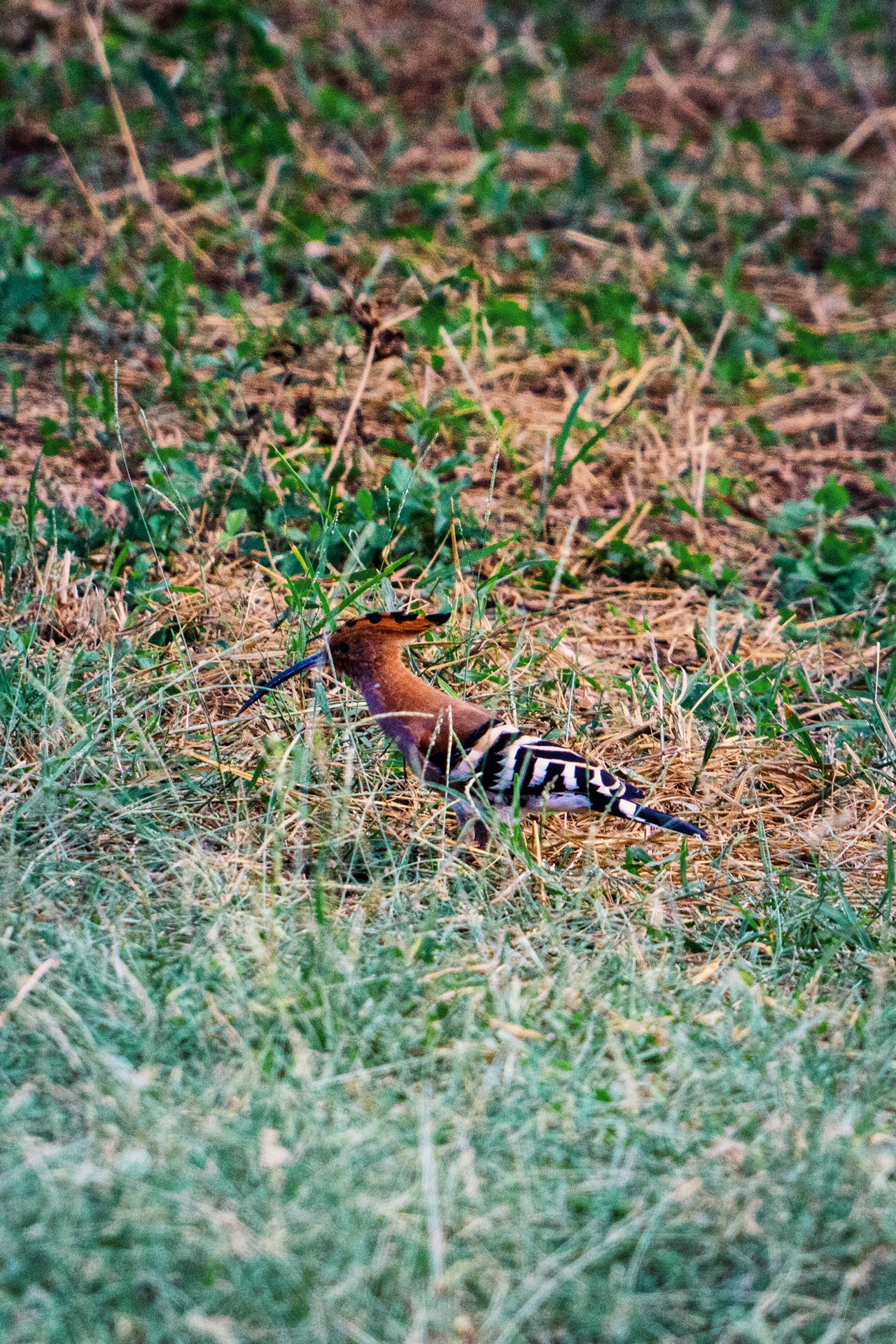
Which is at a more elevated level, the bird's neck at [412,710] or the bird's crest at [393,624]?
the bird's crest at [393,624]

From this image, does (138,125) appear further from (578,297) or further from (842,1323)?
(842,1323)

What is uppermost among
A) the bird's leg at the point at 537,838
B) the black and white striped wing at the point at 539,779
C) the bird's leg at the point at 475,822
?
the black and white striped wing at the point at 539,779

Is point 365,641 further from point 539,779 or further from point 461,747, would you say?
point 539,779

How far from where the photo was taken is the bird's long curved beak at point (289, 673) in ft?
11.2

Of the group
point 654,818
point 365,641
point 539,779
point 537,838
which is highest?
point 365,641

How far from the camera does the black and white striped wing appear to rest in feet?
10.1

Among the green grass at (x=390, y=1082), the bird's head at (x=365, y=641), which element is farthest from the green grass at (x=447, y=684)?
the bird's head at (x=365, y=641)

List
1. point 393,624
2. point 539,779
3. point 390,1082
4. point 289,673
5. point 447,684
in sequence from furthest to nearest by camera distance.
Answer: point 447,684 < point 289,673 < point 393,624 < point 539,779 < point 390,1082

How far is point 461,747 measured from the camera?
3184 millimetres

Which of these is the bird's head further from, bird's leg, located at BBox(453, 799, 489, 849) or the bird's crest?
bird's leg, located at BBox(453, 799, 489, 849)

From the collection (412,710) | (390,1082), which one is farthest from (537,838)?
(390,1082)

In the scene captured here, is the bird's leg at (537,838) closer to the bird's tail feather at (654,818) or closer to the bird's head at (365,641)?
the bird's tail feather at (654,818)

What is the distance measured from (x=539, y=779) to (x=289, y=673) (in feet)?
2.37

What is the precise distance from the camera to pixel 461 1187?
2.24 metres
